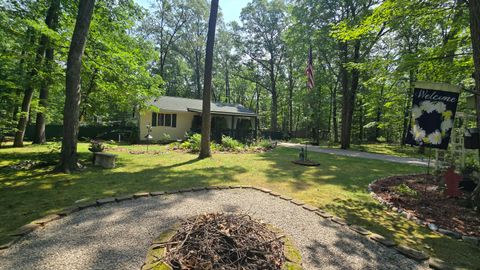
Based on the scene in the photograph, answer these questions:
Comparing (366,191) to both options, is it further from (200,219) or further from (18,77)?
(18,77)

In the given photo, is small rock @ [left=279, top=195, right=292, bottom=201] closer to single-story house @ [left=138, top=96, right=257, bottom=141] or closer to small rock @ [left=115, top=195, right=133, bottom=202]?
small rock @ [left=115, top=195, right=133, bottom=202]

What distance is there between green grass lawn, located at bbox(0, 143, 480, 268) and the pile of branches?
2283mm

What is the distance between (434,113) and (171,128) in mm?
16433

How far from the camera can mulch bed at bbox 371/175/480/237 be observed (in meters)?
3.89

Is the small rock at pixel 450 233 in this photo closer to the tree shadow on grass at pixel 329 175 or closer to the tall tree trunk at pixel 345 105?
the tree shadow on grass at pixel 329 175

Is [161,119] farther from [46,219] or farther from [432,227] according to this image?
[432,227]

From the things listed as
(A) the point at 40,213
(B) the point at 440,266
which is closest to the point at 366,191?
(B) the point at 440,266

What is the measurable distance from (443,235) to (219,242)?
3618 millimetres

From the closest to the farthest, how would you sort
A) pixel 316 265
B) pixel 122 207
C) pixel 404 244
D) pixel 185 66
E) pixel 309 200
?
1. pixel 316 265
2. pixel 404 244
3. pixel 122 207
4. pixel 309 200
5. pixel 185 66

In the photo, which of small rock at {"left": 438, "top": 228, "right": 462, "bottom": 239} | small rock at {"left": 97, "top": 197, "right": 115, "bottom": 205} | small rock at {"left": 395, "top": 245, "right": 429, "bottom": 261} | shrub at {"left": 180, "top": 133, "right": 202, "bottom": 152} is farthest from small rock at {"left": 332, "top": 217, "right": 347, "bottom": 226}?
shrub at {"left": 180, "top": 133, "right": 202, "bottom": 152}

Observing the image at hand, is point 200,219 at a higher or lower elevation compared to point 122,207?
higher

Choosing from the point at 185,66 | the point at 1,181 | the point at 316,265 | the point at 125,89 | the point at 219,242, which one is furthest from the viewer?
the point at 185,66

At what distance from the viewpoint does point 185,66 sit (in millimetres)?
34312

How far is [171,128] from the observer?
18.5 metres
